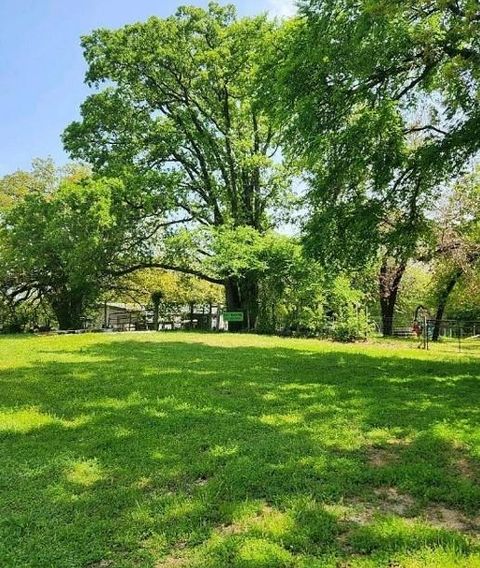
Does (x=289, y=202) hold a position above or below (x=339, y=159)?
above

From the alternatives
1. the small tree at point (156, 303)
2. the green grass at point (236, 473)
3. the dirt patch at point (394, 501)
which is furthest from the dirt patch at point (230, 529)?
the small tree at point (156, 303)

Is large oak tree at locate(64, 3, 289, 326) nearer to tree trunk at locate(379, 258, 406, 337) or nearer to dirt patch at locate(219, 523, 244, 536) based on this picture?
tree trunk at locate(379, 258, 406, 337)

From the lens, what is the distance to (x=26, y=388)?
7.26 m

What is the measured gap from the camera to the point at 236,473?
13.1 feet

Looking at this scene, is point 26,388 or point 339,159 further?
point 339,159

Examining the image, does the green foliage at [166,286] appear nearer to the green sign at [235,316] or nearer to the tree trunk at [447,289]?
the green sign at [235,316]

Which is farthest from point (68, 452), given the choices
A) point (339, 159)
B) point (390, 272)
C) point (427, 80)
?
point (390, 272)

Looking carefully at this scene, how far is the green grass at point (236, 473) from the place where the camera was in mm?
2918

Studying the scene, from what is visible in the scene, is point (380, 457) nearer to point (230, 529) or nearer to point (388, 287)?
point (230, 529)

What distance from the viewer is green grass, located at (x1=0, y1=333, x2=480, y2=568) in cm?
292

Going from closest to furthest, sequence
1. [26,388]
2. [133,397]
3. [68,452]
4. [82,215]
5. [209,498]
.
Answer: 1. [209,498]
2. [68,452]
3. [133,397]
4. [26,388]
5. [82,215]

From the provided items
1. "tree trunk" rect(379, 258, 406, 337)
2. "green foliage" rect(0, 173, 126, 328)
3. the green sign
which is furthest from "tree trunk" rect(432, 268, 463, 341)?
"green foliage" rect(0, 173, 126, 328)

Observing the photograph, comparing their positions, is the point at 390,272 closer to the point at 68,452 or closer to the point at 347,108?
the point at 347,108

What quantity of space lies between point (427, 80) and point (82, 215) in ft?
43.8
